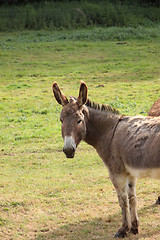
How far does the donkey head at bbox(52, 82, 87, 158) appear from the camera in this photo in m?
5.19

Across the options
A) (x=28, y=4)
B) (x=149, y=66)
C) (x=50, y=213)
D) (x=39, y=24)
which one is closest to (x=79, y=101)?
(x=50, y=213)

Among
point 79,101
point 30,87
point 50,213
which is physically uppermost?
point 79,101

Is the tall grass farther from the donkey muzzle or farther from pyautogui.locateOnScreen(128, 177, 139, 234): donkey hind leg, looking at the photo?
the donkey muzzle

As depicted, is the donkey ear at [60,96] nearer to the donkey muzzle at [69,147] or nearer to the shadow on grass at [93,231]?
the donkey muzzle at [69,147]

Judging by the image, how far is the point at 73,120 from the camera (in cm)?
541

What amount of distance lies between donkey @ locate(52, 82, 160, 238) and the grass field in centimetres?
77

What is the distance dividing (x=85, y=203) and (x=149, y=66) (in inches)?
532

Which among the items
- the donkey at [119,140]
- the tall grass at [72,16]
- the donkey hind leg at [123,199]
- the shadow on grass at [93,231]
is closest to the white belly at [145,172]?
the donkey at [119,140]

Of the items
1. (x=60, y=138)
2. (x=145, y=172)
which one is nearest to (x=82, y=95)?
(x=145, y=172)

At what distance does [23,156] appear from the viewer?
33.6 feet

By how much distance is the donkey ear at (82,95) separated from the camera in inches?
217

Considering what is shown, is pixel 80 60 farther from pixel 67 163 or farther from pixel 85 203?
pixel 85 203

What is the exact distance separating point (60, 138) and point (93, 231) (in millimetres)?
5441

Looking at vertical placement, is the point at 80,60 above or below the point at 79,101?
below
